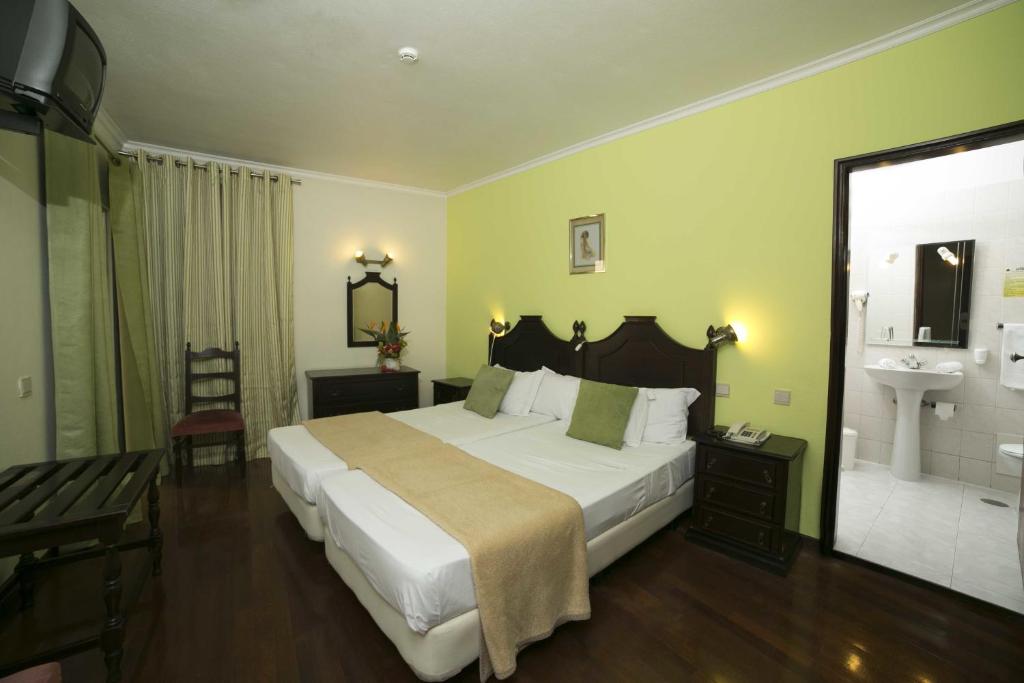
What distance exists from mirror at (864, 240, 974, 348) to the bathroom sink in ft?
1.32

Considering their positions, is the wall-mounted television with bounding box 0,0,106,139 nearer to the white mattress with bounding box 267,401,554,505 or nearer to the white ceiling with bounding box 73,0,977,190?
the white ceiling with bounding box 73,0,977,190

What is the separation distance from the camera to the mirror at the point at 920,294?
3.54 metres

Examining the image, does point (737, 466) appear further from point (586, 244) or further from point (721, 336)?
point (586, 244)

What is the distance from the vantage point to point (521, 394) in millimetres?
3723

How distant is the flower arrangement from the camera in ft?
15.4

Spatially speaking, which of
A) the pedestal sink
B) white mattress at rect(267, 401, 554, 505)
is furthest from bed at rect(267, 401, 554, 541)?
the pedestal sink

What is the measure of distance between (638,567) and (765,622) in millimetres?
618

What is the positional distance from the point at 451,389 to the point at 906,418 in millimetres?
3983

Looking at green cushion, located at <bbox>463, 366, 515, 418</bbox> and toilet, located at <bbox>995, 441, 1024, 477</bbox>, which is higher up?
green cushion, located at <bbox>463, 366, 515, 418</bbox>

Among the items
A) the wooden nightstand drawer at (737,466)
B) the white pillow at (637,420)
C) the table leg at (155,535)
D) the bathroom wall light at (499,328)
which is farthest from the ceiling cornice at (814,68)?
the table leg at (155,535)

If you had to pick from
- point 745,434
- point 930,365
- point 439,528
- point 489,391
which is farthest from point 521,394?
point 930,365

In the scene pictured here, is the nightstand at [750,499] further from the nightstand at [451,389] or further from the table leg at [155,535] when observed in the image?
the table leg at [155,535]

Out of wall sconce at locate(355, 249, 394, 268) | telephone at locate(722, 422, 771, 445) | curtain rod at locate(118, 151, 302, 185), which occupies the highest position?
curtain rod at locate(118, 151, 302, 185)

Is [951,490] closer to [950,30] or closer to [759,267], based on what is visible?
[759,267]
